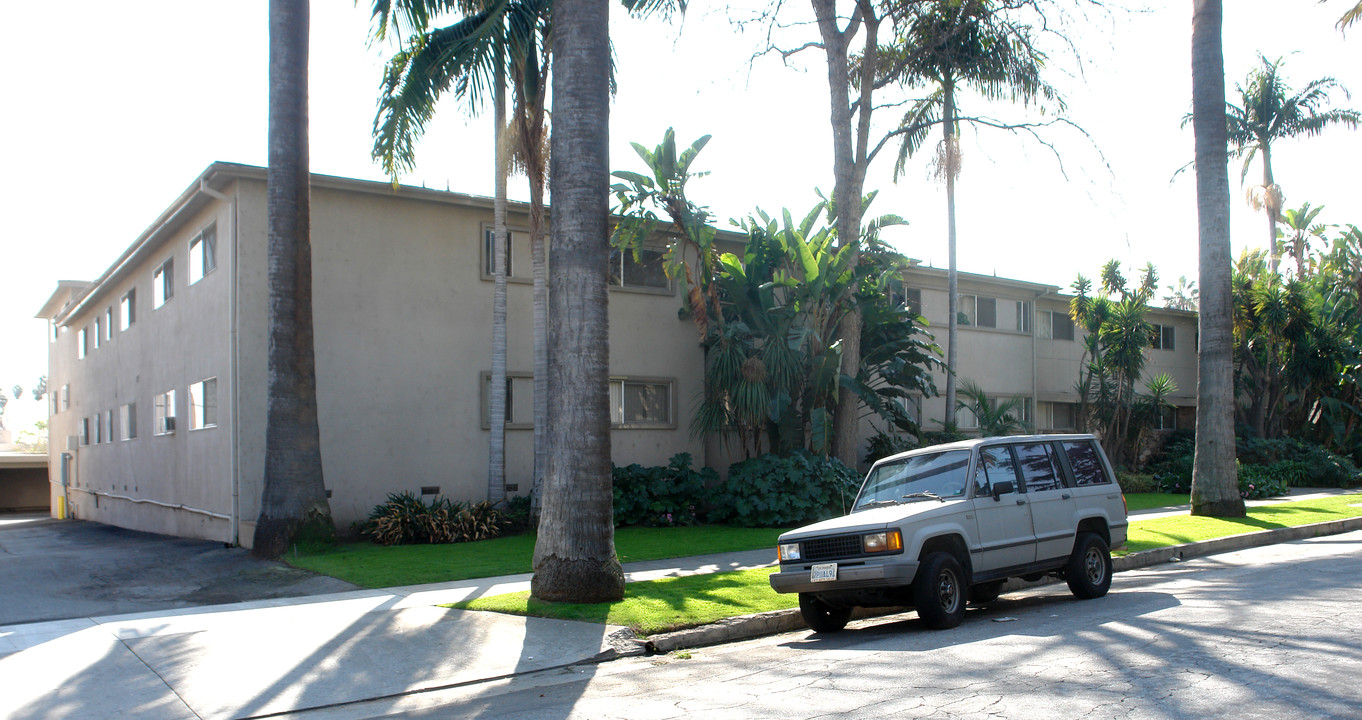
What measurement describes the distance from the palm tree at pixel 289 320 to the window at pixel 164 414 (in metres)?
7.45

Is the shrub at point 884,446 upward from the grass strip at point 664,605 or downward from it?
upward

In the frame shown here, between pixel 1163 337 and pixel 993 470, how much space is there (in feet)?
85.3

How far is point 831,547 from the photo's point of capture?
8844 mm

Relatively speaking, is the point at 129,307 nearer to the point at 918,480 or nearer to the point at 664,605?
the point at 664,605

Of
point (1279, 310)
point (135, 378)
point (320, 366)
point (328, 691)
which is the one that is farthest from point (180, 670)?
point (1279, 310)

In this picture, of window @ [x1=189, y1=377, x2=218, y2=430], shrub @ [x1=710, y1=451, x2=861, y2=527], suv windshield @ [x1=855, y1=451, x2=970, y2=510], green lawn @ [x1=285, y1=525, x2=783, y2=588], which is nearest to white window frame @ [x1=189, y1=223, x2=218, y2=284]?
window @ [x1=189, y1=377, x2=218, y2=430]

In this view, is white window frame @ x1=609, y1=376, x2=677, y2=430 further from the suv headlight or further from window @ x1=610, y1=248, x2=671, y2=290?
the suv headlight

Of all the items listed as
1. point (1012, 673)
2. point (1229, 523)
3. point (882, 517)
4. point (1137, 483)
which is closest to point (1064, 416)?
point (1137, 483)

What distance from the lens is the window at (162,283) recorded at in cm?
2094

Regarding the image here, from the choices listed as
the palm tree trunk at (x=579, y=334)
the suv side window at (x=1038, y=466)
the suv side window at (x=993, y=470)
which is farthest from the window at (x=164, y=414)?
the suv side window at (x=1038, y=466)

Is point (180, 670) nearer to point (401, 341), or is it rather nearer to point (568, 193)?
point (568, 193)

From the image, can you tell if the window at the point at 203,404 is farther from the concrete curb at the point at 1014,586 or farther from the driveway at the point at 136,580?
the concrete curb at the point at 1014,586

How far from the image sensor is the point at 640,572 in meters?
12.4

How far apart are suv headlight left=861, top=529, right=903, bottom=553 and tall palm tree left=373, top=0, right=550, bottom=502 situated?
787cm
